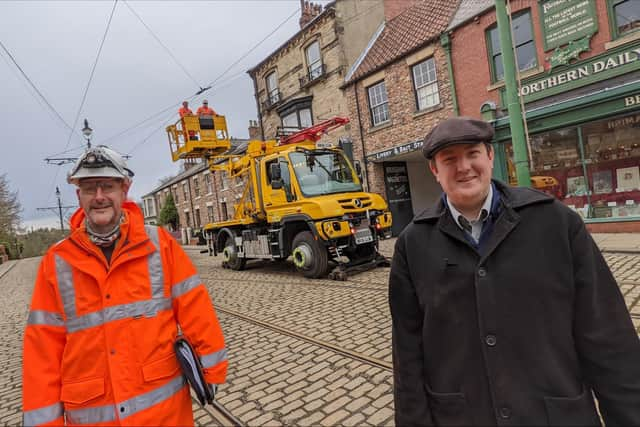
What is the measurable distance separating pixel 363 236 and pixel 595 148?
691 cm

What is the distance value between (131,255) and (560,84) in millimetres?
11311

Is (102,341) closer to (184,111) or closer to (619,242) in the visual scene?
(619,242)

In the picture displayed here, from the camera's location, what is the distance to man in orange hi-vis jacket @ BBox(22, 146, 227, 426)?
173 centimetres

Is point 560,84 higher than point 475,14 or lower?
lower

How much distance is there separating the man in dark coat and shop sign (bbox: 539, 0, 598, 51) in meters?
10.5

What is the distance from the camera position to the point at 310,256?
317 inches

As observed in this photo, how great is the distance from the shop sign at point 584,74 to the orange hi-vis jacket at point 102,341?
29.2 ft

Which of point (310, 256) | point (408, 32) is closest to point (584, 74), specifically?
point (408, 32)

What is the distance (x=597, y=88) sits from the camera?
30.0 feet

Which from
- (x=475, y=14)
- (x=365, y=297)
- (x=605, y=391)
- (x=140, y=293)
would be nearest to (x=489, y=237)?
(x=605, y=391)

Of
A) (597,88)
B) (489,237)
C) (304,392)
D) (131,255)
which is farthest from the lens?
(597,88)

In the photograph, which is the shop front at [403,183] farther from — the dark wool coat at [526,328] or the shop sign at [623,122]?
the dark wool coat at [526,328]

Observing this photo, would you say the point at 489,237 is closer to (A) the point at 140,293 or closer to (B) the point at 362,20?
(A) the point at 140,293

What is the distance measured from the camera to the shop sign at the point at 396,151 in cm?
1339
